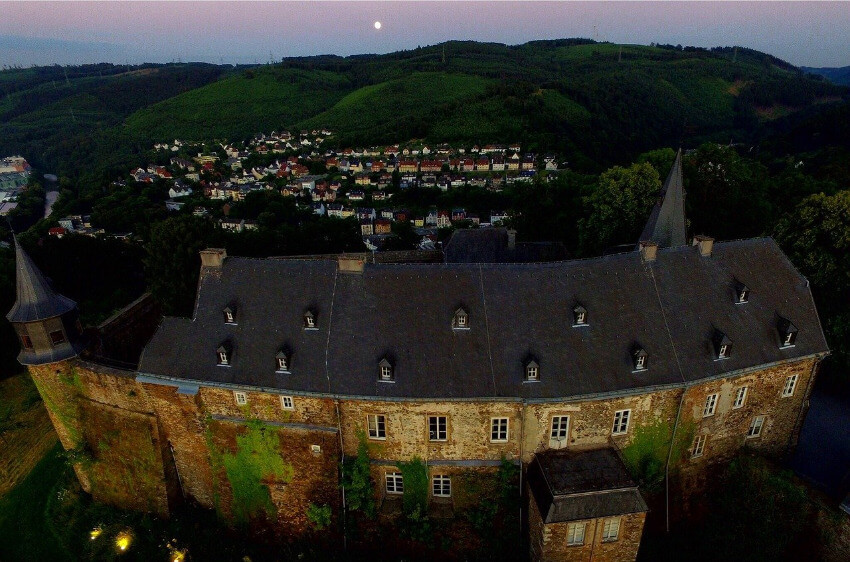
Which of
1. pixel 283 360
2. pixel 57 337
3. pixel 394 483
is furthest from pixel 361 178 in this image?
pixel 394 483

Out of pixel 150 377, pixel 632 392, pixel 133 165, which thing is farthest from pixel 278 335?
pixel 133 165

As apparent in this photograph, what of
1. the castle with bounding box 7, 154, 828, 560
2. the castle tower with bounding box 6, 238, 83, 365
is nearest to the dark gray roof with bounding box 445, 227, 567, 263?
the castle with bounding box 7, 154, 828, 560

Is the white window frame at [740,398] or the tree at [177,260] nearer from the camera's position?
the white window frame at [740,398]

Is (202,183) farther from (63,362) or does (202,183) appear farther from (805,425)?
(805,425)

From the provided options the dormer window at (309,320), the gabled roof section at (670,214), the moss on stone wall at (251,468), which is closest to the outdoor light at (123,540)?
the moss on stone wall at (251,468)

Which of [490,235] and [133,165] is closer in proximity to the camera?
[490,235]

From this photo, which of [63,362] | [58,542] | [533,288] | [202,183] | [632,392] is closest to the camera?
[632,392]

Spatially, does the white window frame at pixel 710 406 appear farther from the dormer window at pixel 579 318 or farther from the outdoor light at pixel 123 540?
the outdoor light at pixel 123 540
